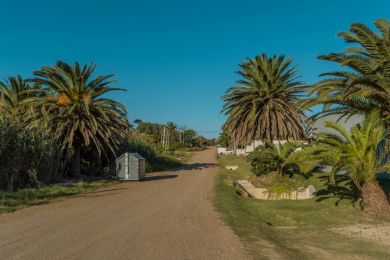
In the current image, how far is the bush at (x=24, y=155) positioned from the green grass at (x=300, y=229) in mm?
8660

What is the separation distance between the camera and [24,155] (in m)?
14.2

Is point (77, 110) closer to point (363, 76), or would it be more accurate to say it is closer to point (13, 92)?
point (13, 92)

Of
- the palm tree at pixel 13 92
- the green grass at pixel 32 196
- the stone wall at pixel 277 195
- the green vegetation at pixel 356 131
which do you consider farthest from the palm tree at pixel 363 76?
the palm tree at pixel 13 92

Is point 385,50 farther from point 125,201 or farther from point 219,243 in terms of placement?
point 125,201

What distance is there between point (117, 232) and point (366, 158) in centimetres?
759

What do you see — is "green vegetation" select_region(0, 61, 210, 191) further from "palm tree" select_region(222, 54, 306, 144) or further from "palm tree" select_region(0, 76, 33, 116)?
"palm tree" select_region(222, 54, 306, 144)

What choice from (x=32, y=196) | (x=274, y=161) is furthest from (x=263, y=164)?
(x=32, y=196)

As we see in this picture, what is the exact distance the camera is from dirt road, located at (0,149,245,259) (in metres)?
5.53

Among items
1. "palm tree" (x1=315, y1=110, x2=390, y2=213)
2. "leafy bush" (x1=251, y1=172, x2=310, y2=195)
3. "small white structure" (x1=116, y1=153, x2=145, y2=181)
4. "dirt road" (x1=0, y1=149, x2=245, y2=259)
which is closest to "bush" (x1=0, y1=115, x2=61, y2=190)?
"small white structure" (x1=116, y1=153, x2=145, y2=181)

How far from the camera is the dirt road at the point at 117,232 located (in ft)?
18.1

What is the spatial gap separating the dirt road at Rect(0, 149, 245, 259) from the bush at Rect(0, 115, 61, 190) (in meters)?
4.21

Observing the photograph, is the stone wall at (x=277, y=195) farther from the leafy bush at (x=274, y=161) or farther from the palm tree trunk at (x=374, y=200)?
the palm tree trunk at (x=374, y=200)

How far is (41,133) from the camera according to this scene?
16.0m

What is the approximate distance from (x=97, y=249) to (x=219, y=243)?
2.26 meters
